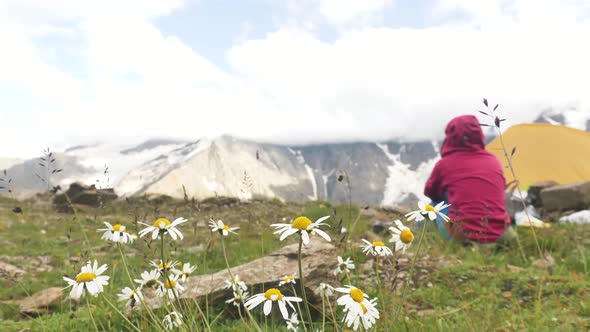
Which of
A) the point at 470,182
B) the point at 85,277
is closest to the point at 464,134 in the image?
the point at 470,182

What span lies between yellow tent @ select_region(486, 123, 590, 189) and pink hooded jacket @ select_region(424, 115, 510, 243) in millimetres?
8739

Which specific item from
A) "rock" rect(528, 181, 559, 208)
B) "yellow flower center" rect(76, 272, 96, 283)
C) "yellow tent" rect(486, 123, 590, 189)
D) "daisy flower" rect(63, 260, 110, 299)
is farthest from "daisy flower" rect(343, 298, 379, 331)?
"yellow tent" rect(486, 123, 590, 189)

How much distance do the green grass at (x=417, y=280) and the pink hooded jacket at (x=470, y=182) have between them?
1.39 feet

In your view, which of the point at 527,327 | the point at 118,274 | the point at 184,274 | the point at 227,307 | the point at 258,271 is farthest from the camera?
the point at 118,274

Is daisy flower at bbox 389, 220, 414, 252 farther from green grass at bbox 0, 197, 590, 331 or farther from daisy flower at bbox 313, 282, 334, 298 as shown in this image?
daisy flower at bbox 313, 282, 334, 298

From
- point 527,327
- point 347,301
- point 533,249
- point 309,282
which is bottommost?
point 533,249

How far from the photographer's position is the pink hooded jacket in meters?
6.46

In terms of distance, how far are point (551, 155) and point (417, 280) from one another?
14.4 m

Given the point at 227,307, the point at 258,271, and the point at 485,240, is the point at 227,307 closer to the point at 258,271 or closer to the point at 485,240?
the point at 258,271

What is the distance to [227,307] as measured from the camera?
319 centimetres

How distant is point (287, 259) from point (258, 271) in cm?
35

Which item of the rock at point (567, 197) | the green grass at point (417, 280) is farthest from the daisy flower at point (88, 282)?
the rock at point (567, 197)

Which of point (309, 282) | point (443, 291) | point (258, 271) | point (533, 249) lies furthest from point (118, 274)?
point (533, 249)

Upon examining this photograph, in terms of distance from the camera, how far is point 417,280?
443 cm
